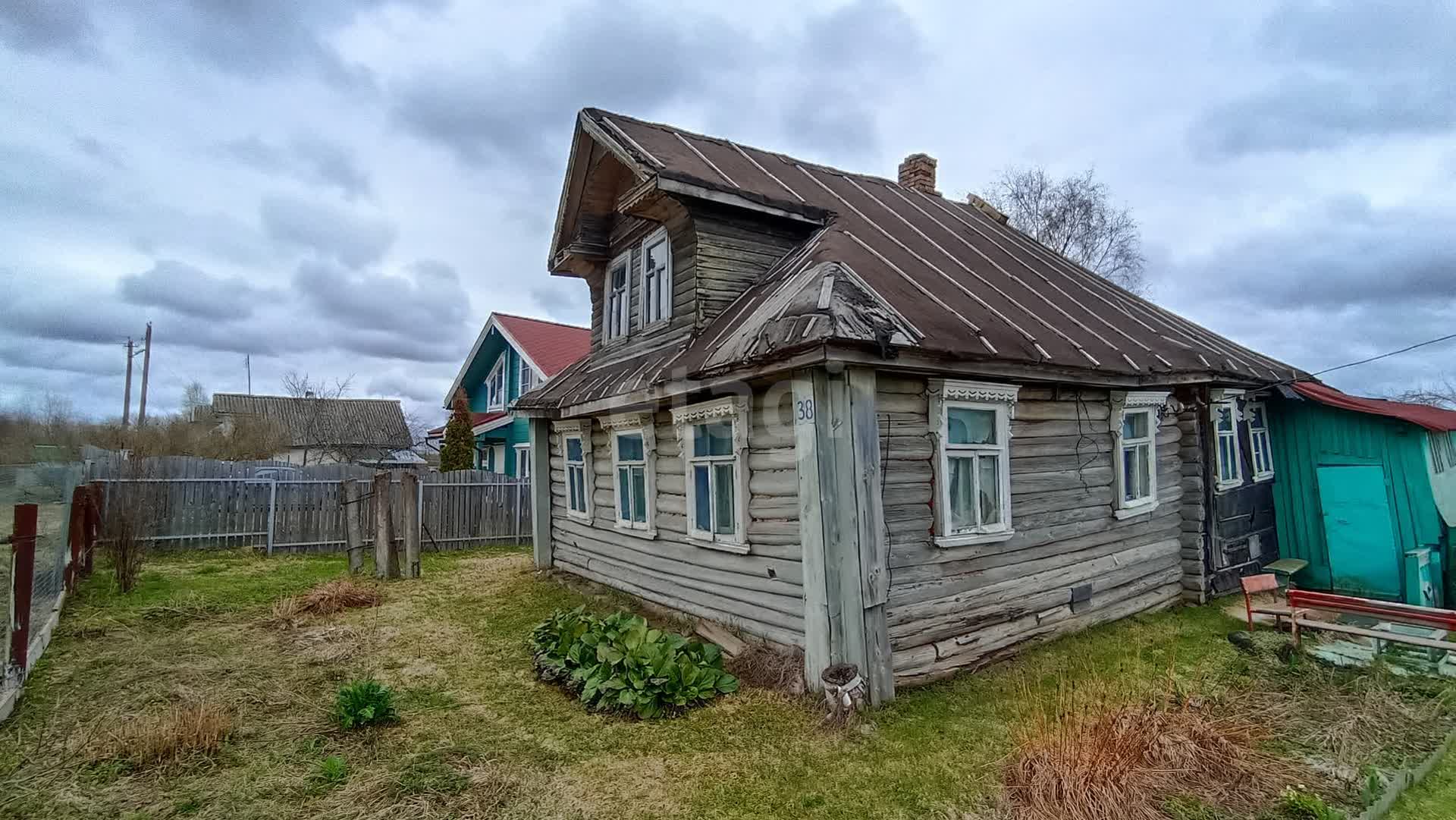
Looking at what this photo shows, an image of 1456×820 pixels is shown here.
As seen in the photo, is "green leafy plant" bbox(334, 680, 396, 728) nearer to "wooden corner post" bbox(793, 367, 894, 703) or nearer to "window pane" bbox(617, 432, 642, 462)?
"wooden corner post" bbox(793, 367, 894, 703)

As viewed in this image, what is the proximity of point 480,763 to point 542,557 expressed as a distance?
7.45 meters

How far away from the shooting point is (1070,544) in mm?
7656

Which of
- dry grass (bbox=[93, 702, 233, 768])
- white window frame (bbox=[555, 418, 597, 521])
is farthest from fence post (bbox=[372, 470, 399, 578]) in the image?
dry grass (bbox=[93, 702, 233, 768])

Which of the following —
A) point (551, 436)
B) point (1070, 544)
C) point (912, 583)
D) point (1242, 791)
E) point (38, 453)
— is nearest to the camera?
point (1242, 791)

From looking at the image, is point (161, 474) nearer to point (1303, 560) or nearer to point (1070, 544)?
point (1070, 544)

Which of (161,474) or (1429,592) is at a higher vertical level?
(161,474)

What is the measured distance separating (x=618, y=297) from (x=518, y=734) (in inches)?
281

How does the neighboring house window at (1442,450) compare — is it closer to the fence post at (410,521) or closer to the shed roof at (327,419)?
the fence post at (410,521)

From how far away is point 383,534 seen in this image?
11.7m

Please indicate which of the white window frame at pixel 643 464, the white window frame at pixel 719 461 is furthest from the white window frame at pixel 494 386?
the white window frame at pixel 719 461

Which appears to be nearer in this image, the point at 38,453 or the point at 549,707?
the point at 549,707

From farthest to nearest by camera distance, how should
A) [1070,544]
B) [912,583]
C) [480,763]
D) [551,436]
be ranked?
[551,436] < [1070,544] < [912,583] < [480,763]

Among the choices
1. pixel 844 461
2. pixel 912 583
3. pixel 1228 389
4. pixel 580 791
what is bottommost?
pixel 580 791

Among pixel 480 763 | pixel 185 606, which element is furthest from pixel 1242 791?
pixel 185 606
